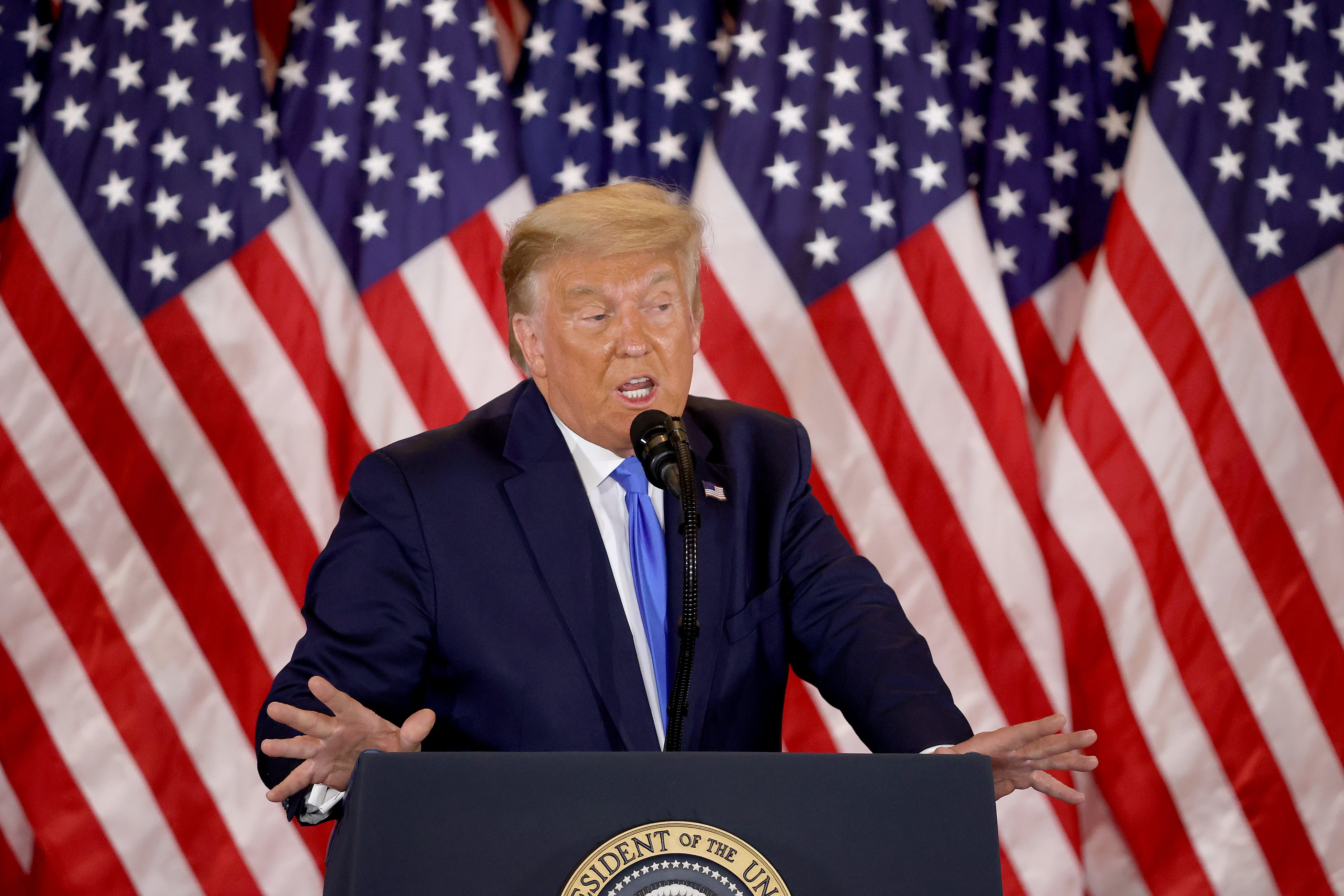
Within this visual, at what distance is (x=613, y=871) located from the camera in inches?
43.9

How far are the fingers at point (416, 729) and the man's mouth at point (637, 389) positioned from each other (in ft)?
2.33

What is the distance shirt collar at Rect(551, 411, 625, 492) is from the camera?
2.03 m

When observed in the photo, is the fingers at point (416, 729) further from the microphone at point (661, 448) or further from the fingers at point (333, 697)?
the microphone at point (661, 448)

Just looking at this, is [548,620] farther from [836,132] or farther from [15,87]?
[15,87]

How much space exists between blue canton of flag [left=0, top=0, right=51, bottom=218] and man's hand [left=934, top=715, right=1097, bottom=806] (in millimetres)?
3277

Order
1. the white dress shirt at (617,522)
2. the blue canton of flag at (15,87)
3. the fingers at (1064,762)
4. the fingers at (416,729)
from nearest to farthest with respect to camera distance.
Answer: the fingers at (416,729), the fingers at (1064,762), the white dress shirt at (617,522), the blue canton of flag at (15,87)

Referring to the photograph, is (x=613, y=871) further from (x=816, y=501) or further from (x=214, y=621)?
(x=214, y=621)

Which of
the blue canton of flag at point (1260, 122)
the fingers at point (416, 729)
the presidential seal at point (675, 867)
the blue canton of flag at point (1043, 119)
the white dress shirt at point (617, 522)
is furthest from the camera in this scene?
the blue canton of flag at point (1043, 119)

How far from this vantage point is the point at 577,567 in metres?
1.84

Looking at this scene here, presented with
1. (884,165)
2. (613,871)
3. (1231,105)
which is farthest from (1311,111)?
(613,871)

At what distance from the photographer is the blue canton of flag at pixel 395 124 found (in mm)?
3459

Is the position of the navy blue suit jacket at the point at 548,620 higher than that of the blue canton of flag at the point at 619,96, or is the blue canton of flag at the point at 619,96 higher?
the blue canton of flag at the point at 619,96

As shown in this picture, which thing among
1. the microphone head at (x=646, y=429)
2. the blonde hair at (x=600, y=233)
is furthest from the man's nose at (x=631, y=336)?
the microphone head at (x=646, y=429)

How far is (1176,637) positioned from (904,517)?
0.82 metres
